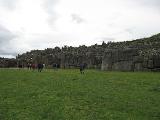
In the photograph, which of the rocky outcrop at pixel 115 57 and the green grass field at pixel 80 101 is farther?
the rocky outcrop at pixel 115 57

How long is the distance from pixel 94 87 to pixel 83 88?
956 millimetres

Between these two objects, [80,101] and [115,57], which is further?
[115,57]

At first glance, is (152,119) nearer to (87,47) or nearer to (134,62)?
(134,62)

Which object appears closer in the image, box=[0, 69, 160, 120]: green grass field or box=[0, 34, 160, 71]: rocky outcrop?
box=[0, 69, 160, 120]: green grass field

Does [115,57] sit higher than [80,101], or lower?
higher

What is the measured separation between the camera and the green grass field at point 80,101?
1746cm

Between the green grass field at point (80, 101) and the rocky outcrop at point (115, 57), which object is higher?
the rocky outcrop at point (115, 57)

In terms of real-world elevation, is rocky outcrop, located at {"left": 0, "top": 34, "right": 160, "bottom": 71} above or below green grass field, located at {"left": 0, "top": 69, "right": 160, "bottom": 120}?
above

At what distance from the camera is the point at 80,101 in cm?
2044

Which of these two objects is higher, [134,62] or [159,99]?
[134,62]

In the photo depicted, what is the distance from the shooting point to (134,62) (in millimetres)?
46188

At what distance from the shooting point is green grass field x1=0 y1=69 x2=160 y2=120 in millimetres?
17459

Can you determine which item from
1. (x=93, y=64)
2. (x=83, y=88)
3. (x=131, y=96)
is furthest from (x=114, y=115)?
(x=93, y=64)

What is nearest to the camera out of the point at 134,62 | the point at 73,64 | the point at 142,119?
the point at 142,119
